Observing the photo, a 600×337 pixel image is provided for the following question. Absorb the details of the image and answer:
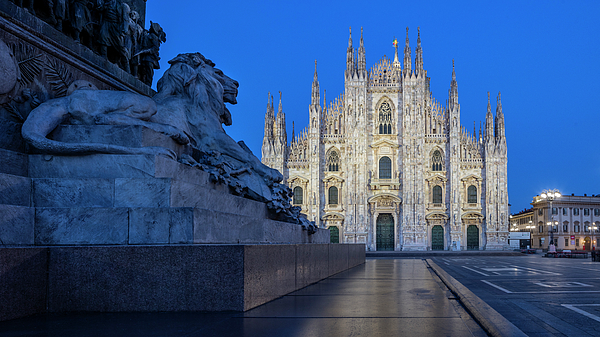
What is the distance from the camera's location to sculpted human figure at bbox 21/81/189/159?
4.51 metres

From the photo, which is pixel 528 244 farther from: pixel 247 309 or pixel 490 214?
pixel 247 309

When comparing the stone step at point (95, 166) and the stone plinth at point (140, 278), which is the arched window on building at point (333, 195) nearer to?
the stone step at point (95, 166)

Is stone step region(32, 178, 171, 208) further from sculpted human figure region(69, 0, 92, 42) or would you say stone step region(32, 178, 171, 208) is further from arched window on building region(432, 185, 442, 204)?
arched window on building region(432, 185, 442, 204)

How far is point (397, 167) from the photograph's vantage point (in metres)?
40.7

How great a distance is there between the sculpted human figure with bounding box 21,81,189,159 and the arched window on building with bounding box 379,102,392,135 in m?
36.7

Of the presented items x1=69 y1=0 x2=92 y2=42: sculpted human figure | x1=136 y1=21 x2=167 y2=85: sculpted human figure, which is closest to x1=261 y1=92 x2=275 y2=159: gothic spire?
x1=136 y1=21 x2=167 y2=85: sculpted human figure

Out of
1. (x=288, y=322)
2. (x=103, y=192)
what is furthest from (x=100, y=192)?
(x=288, y=322)

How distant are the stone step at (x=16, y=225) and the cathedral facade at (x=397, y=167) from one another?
119ft

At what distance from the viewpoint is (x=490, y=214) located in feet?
131

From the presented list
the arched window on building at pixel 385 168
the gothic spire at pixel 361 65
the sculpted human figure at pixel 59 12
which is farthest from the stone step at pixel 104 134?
the gothic spire at pixel 361 65

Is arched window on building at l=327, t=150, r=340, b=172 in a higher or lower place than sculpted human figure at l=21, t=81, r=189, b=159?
higher

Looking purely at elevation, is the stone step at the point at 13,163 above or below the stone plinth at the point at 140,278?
above

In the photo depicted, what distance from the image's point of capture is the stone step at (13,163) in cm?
432

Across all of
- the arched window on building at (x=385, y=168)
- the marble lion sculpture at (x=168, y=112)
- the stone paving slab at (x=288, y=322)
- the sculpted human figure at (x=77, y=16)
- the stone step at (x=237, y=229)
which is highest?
the arched window on building at (x=385, y=168)
